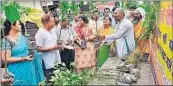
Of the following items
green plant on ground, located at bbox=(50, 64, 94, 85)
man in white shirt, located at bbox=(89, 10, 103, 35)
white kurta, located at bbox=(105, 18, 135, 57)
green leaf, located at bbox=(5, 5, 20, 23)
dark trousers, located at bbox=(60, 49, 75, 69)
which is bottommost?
green plant on ground, located at bbox=(50, 64, 94, 85)

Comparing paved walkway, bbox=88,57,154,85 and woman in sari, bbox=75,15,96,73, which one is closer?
paved walkway, bbox=88,57,154,85

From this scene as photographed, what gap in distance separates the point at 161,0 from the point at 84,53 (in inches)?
22.9

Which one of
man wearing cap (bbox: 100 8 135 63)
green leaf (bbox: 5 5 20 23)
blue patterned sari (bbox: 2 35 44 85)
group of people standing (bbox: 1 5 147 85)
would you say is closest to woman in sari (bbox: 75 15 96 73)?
group of people standing (bbox: 1 5 147 85)

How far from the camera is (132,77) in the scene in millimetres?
2332

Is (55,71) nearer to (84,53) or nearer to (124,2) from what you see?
(84,53)

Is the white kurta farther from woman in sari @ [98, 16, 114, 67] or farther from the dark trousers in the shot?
the dark trousers

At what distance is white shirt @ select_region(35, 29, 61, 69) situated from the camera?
2.55 metres

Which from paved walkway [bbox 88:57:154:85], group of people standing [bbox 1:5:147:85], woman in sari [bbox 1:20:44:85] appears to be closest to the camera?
paved walkway [bbox 88:57:154:85]

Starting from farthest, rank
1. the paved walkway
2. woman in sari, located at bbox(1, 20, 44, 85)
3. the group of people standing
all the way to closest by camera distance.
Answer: woman in sari, located at bbox(1, 20, 44, 85)
the group of people standing
the paved walkway

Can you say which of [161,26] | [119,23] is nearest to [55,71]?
[119,23]

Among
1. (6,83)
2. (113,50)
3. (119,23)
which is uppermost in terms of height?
(119,23)

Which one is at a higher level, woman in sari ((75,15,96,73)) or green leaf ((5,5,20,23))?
green leaf ((5,5,20,23))

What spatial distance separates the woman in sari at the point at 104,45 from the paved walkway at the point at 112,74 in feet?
0.11

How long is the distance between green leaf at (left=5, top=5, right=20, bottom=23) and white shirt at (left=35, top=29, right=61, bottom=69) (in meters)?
0.16
